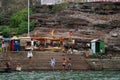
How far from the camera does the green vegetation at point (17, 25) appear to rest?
11357cm

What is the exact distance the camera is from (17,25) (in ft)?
396

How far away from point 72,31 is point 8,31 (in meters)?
13.1

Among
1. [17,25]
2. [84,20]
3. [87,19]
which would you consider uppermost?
[87,19]

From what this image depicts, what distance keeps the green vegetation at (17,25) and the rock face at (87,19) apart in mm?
2122

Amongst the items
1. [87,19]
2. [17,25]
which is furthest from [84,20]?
[17,25]

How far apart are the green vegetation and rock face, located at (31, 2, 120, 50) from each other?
6.96 feet

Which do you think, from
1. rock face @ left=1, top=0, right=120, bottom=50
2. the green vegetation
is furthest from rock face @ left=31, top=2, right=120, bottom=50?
the green vegetation

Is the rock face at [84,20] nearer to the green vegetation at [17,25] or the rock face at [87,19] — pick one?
the rock face at [87,19]

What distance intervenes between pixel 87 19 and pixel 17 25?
16.5m

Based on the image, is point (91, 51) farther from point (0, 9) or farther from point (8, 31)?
point (0, 9)

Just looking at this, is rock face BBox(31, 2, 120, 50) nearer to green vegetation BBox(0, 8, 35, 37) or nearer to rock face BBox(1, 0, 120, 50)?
rock face BBox(1, 0, 120, 50)

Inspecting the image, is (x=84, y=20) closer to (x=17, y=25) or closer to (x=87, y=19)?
(x=87, y=19)

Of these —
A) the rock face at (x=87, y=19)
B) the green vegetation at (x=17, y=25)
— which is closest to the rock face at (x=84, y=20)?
the rock face at (x=87, y=19)

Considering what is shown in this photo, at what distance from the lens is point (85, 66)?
8294 cm
